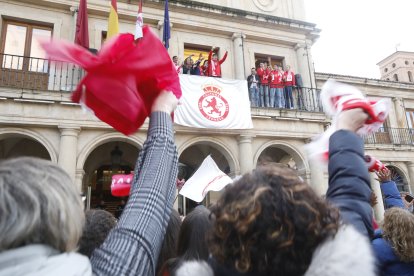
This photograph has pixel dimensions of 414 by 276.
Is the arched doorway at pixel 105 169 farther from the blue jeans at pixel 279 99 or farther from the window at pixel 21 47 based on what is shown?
the blue jeans at pixel 279 99

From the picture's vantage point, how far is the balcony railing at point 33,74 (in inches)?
396

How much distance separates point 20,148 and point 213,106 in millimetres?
6938

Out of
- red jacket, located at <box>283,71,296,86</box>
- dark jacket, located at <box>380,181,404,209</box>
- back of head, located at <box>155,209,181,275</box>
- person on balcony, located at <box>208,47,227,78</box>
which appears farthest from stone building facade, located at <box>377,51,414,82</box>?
back of head, located at <box>155,209,181,275</box>

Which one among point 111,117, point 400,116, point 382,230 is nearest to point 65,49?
point 111,117

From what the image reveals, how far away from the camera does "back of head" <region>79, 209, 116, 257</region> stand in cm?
230

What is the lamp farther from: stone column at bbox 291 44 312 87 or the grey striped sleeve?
the grey striped sleeve

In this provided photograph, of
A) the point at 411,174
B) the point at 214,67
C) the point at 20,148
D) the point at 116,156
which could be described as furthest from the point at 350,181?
the point at 411,174

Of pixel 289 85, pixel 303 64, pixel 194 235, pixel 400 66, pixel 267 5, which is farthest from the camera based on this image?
pixel 400 66

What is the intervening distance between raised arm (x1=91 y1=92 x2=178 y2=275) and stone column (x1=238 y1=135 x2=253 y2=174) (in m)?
9.85

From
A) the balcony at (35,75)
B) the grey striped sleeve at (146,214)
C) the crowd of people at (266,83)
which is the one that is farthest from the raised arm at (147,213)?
the crowd of people at (266,83)

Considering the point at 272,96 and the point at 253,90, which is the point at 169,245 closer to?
the point at 253,90

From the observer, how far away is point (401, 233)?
2557 mm

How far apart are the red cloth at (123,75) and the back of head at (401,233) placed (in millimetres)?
2098

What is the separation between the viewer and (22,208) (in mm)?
944
